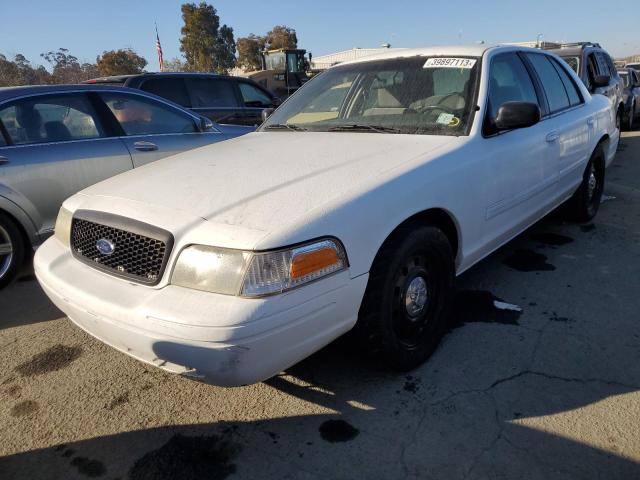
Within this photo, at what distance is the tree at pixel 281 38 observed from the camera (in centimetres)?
6925

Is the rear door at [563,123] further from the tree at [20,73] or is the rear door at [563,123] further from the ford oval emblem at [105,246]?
the tree at [20,73]

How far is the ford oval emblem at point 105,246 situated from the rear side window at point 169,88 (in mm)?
5069

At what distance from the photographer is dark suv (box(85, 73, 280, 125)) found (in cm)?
686

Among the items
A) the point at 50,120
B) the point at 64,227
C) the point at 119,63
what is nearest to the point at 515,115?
the point at 64,227

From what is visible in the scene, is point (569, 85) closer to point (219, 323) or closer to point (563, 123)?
point (563, 123)

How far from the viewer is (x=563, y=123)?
3924 millimetres

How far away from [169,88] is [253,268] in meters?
5.92

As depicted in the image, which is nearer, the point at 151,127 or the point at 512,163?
the point at 512,163

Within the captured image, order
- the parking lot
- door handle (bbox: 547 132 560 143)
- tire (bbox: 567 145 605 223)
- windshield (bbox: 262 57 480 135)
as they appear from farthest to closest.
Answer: tire (bbox: 567 145 605 223)
door handle (bbox: 547 132 560 143)
windshield (bbox: 262 57 480 135)
the parking lot

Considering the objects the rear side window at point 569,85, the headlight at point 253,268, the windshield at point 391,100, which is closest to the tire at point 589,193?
the rear side window at point 569,85

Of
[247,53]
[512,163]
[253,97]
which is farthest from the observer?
[247,53]

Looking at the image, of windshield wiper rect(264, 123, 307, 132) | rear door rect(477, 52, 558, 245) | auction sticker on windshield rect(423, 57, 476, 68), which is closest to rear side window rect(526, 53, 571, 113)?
rear door rect(477, 52, 558, 245)

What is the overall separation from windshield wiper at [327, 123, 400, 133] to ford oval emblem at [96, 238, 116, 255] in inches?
64.0

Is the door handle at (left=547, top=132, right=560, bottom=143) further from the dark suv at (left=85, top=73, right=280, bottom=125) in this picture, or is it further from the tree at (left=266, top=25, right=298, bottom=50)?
the tree at (left=266, top=25, right=298, bottom=50)
